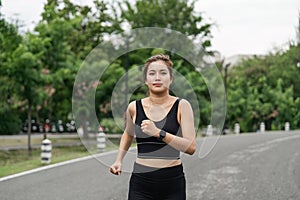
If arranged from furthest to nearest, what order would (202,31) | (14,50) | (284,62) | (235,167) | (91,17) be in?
(284,62) < (202,31) < (91,17) < (14,50) < (235,167)

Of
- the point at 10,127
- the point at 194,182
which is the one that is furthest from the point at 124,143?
the point at 10,127

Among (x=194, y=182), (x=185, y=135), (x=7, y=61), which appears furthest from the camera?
(x=7, y=61)

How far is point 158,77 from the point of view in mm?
3225

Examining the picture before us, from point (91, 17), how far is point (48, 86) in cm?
955

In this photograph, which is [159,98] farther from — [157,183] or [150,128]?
[157,183]

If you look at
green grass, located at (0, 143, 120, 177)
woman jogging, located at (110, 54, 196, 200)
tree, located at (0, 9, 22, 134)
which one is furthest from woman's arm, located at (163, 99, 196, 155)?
tree, located at (0, 9, 22, 134)

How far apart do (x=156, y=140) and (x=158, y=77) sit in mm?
404

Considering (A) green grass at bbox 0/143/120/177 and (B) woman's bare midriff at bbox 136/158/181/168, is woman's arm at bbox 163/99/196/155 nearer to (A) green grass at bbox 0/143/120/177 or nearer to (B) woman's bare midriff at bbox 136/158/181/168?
(B) woman's bare midriff at bbox 136/158/181/168

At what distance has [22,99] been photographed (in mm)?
19266

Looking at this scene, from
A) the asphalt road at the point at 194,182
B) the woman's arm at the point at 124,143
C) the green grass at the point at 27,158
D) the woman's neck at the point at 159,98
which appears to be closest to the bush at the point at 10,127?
the green grass at the point at 27,158

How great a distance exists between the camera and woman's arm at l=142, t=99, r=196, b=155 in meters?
3.04

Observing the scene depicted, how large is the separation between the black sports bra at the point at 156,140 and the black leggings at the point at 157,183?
0.33ft

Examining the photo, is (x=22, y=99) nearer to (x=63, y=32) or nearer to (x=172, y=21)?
(x=63, y=32)

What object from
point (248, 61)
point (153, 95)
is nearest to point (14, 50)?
point (153, 95)
